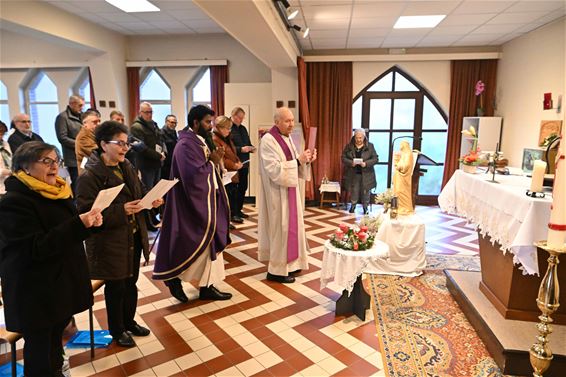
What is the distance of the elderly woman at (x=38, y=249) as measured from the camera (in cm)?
162

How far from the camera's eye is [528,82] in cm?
566

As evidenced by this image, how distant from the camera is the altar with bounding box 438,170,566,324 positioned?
2160 millimetres

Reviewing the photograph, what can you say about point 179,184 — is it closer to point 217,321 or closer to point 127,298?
point 127,298

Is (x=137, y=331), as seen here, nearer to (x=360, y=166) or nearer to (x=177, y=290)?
(x=177, y=290)

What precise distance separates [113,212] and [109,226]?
0.08 metres

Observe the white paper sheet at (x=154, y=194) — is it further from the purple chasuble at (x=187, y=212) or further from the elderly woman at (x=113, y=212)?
the purple chasuble at (x=187, y=212)

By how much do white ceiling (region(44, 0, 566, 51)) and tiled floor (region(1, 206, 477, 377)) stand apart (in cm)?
251

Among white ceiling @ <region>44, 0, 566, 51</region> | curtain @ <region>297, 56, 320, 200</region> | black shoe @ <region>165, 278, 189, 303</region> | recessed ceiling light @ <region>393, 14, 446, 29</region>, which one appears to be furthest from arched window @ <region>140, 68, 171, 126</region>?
black shoe @ <region>165, 278, 189, 303</region>

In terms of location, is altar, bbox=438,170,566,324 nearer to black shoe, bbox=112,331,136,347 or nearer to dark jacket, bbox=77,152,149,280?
dark jacket, bbox=77,152,149,280

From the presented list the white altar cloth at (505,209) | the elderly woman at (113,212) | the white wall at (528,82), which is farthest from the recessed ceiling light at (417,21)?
the elderly woman at (113,212)

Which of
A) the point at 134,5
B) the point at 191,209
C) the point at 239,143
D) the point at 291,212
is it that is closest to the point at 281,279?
the point at 291,212

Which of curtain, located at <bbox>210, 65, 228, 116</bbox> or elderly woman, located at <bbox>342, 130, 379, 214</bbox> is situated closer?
elderly woman, located at <bbox>342, 130, 379, 214</bbox>

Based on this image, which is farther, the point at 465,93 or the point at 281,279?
the point at 465,93

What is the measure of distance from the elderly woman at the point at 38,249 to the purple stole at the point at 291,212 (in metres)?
1.96
